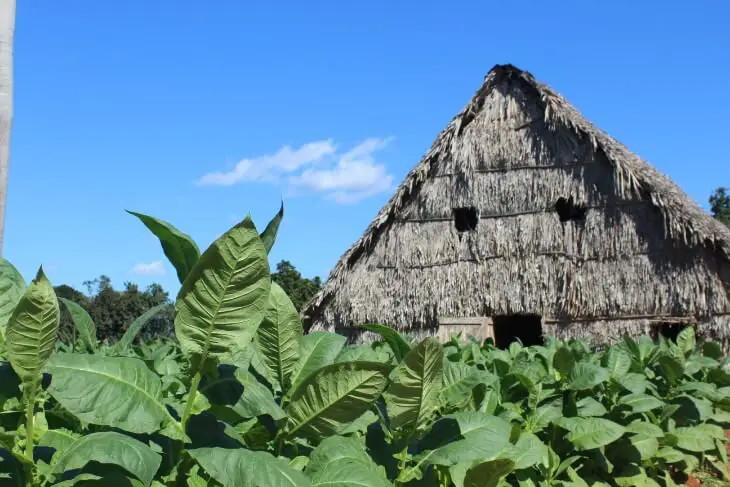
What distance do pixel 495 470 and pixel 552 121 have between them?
496 inches

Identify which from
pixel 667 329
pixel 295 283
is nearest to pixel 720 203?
pixel 295 283

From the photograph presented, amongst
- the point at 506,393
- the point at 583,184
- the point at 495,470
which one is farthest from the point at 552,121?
the point at 495,470

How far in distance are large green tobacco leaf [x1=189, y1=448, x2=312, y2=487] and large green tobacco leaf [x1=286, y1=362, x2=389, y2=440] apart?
233mm

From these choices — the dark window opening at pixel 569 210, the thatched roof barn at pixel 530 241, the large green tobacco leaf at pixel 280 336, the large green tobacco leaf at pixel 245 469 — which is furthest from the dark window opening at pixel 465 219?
the large green tobacco leaf at pixel 245 469

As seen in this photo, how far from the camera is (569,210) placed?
14.5 m

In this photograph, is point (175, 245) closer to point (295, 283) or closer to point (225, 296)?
point (225, 296)

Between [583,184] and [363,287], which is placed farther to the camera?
[363,287]

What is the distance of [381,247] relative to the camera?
15.0 m

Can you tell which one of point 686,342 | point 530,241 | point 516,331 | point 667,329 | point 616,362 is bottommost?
point 616,362

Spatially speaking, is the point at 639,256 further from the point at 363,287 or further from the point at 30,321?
the point at 30,321

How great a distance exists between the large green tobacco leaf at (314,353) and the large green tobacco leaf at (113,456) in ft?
1.53

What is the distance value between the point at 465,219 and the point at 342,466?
1340 cm

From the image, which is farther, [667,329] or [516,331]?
[516,331]

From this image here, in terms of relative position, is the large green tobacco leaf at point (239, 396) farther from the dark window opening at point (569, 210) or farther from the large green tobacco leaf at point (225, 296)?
the dark window opening at point (569, 210)
